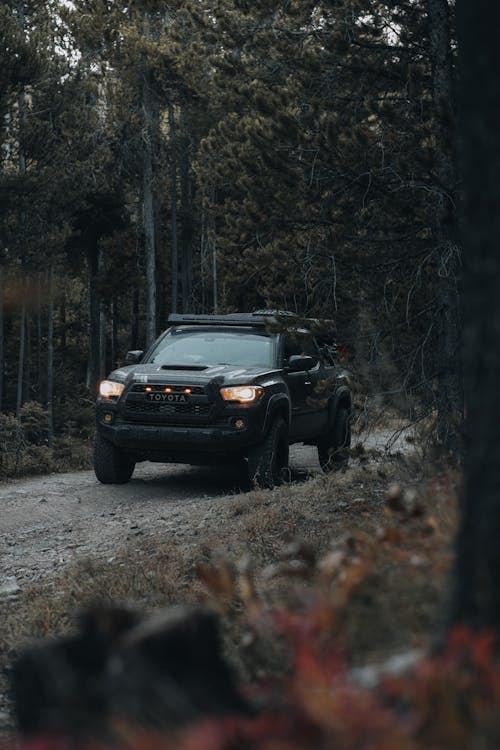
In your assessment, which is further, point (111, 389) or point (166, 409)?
point (111, 389)

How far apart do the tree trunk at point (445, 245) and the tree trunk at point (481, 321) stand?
20.0ft

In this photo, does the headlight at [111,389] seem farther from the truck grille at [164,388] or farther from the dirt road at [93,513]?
the dirt road at [93,513]

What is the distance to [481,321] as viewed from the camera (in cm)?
274

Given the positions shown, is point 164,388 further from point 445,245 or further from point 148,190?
point 148,190

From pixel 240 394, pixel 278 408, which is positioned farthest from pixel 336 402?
pixel 240 394

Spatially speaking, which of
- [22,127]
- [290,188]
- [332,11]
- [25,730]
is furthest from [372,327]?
[22,127]

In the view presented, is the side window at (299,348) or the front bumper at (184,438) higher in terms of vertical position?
the side window at (299,348)

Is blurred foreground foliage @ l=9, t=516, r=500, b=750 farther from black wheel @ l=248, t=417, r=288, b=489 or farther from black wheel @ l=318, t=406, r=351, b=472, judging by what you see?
black wheel @ l=318, t=406, r=351, b=472

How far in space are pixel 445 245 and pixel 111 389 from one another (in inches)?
182

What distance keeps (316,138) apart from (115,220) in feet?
72.9

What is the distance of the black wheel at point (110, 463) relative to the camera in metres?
12.0

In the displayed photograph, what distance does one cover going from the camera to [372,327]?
33.1ft

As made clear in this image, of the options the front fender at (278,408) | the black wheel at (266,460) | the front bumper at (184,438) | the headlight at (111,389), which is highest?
the headlight at (111,389)

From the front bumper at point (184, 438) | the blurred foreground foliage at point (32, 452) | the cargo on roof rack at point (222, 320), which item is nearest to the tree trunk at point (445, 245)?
the front bumper at point (184, 438)
